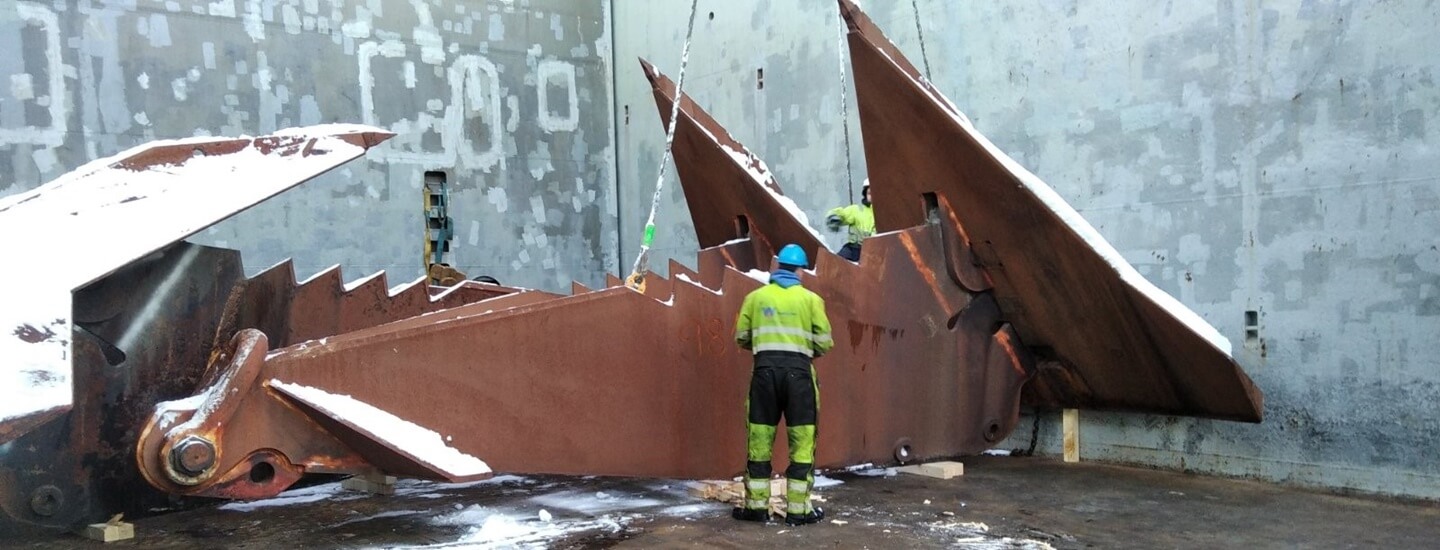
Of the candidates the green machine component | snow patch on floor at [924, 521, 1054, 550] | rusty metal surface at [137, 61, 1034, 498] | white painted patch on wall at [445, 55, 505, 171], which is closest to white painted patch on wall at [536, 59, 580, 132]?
white painted patch on wall at [445, 55, 505, 171]

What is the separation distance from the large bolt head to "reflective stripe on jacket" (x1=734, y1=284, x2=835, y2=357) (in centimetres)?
224

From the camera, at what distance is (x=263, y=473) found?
13.3 feet

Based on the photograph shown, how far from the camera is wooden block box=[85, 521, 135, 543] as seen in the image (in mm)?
4910

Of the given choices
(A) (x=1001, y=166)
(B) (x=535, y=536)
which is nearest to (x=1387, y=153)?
(A) (x=1001, y=166)

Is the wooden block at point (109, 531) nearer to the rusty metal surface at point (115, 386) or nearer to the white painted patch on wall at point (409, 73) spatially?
the rusty metal surface at point (115, 386)

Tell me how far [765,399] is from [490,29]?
24.4ft

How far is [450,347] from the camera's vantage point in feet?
14.3

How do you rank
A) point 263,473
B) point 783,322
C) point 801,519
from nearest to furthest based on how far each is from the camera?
point 263,473 → point 783,322 → point 801,519

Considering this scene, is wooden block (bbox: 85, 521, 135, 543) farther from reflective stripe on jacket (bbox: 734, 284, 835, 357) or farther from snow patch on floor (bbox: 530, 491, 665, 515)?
reflective stripe on jacket (bbox: 734, 284, 835, 357)

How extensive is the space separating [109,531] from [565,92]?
7744 mm

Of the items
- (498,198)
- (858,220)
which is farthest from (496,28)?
(858,220)

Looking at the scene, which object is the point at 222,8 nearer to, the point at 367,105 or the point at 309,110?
the point at 309,110

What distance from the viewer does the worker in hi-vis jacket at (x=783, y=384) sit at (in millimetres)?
5215

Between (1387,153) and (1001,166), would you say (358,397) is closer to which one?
(1001,166)
